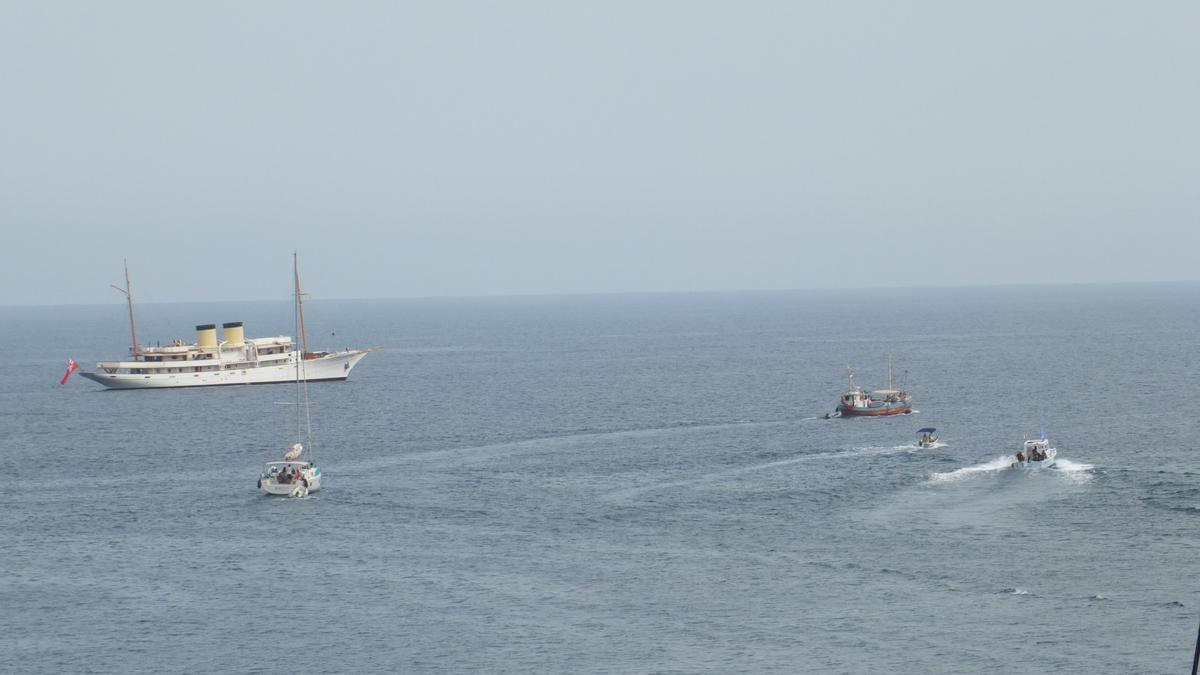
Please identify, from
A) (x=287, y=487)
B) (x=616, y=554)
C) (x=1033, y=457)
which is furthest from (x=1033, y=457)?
(x=287, y=487)

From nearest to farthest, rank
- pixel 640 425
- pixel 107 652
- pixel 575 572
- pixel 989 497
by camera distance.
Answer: pixel 107 652 < pixel 575 572 < pixel 989 497 < pixel 640 425

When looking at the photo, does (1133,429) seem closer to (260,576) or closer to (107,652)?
(260,576)

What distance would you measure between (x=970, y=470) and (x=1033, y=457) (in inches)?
248

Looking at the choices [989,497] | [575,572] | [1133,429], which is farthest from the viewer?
[1133,429]

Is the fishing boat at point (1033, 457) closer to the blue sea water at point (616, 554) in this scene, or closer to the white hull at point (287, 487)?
the blue sea water at point (616, 554)

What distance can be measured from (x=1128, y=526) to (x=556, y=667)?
52619 millimetres

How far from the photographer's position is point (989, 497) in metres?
116

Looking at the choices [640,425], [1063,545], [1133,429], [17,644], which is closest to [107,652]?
[17,644]

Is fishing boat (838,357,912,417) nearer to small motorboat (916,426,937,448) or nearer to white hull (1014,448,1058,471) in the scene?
small motorboat (916,426,937,448)

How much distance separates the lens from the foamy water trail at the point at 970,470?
12562cm

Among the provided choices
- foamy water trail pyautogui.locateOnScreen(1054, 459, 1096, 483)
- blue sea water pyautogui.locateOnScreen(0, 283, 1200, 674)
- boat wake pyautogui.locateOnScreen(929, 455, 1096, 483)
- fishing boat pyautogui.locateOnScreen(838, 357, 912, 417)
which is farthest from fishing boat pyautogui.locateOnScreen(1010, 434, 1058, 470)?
fishing boat pyautogui.locateOnScreen(838, 357, 912, 417)

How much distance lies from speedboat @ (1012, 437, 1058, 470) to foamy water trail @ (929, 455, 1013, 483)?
5.57ft

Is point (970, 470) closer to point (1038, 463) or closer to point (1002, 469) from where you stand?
point (1002, 469)

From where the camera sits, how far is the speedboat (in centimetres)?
12900
